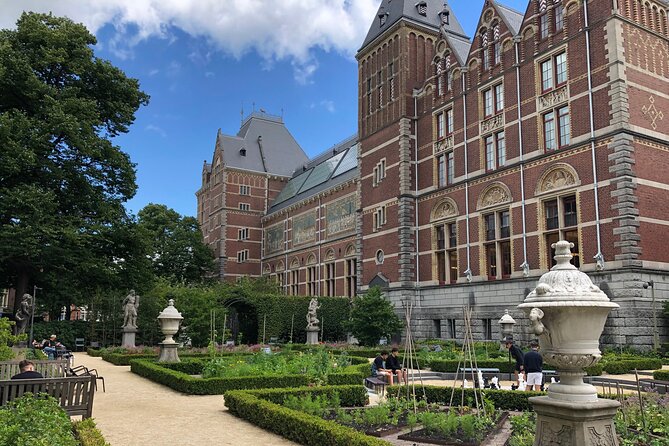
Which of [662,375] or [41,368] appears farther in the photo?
[662,375]

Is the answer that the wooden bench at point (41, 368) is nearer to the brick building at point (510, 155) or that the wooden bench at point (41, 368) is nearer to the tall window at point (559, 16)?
the brick building at point (510, 155)

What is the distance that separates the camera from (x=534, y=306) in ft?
17.1

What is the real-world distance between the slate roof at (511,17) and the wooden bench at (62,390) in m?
24.8

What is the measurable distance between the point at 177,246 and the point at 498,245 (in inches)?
1398

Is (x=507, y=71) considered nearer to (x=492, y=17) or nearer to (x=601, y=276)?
(x=492, y=17)

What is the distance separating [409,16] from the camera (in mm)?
34094

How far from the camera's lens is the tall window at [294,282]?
5078 centimetres

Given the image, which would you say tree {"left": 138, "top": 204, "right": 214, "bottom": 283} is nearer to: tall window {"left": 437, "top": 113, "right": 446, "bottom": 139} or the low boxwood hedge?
tall window {"left": 437, "top": 113, "right": 446, "bottom": 139}

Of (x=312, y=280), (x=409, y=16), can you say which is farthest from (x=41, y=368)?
(x=312, y=280)

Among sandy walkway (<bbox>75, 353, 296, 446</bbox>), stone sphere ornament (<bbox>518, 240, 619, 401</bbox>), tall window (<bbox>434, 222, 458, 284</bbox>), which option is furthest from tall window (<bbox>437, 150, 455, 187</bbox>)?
stone sphere ornament (<bbox>518, 240, 619, 401</bbox>)

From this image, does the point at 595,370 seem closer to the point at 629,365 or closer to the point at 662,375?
the point at 662,375

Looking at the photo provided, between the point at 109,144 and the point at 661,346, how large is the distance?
2293 centimetres

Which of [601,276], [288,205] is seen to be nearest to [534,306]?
[601,276]

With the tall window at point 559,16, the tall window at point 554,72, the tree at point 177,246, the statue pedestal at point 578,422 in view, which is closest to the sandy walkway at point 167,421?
the statue pedestal at point 578,422
